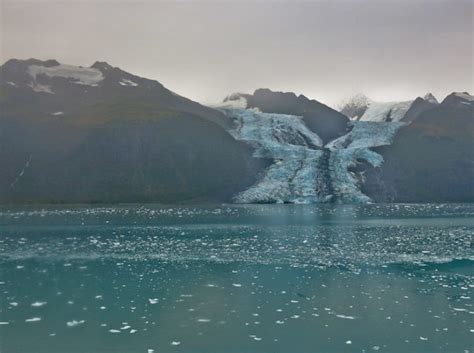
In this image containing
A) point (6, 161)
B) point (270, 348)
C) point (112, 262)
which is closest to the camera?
point (270, 348)

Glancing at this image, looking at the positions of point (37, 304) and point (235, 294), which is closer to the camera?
point (37, 304)

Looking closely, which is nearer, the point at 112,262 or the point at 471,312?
the point at 471,312

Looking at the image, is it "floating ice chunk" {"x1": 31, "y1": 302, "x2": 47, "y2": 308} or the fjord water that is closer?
the fjord water

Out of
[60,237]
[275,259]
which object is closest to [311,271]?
[275,259]

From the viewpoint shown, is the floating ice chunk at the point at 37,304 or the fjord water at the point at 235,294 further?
the floating ice chunk at the point at 37,304

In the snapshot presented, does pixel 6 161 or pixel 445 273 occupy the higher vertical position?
pixel 6 161

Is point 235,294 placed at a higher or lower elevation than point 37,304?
higher

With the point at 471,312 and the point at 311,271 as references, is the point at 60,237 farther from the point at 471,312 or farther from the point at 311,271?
the point at 471,312

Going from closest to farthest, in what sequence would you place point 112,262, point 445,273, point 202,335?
point 202,335 < point 445,273 < point 112,262
